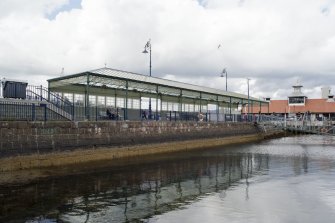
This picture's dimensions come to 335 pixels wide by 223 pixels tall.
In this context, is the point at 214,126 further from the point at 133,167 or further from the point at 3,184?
the point at 3,184

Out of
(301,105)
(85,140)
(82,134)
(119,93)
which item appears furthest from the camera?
(301,105)

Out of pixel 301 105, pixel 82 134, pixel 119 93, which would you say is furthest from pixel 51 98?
pixel 301 105

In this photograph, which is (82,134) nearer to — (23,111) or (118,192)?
(23,111)

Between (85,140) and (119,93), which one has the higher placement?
(119,93)

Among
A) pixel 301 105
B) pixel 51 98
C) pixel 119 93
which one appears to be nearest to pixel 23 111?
pixel 51 98

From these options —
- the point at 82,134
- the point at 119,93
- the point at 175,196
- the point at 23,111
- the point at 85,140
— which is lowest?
the point at 175,196

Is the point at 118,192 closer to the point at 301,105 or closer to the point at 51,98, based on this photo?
the point at 51,98

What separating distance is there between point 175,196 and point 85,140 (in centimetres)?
1168

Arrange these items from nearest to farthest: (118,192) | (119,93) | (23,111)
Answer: (118,192)
(23,111)
(119,93)

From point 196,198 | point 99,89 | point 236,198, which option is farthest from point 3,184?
point 99,89

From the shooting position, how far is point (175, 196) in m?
12.5

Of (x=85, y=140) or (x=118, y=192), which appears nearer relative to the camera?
(x=118, y=192)

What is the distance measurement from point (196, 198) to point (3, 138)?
1053 cm

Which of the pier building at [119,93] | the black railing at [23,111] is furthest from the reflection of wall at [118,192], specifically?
the pier building at [119,93]
